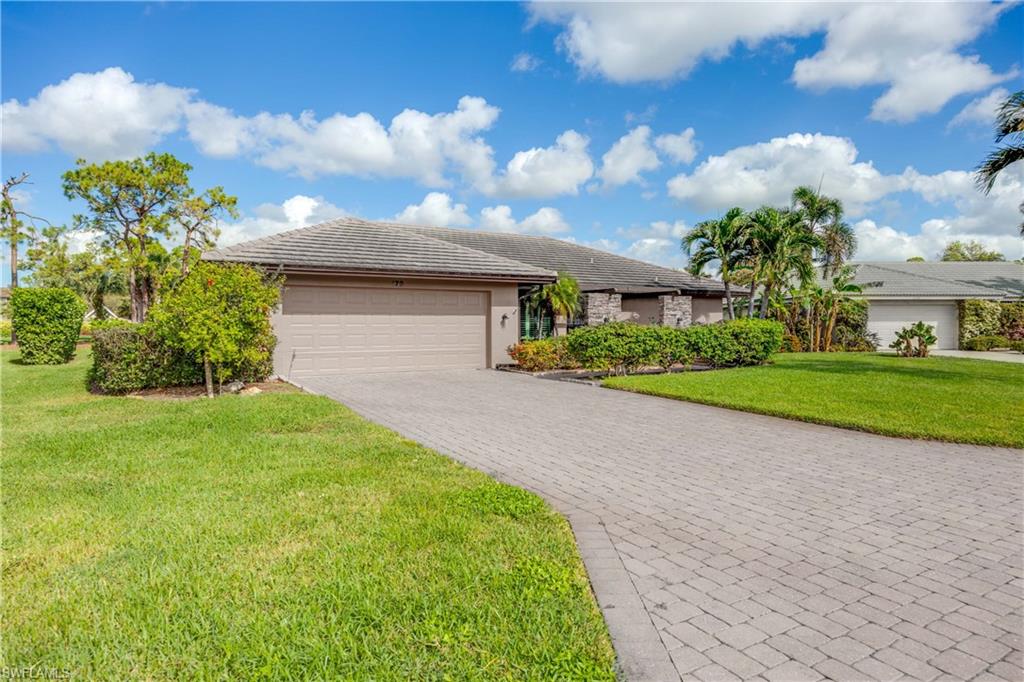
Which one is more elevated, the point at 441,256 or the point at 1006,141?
the point at 1006,141

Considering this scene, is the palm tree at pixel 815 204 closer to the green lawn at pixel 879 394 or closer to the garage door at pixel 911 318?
the garage door at pixel 911 318

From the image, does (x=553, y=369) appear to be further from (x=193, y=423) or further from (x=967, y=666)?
(x=967, y=666)

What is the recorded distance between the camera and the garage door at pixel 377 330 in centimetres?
1477

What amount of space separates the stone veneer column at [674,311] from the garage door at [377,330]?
332 inches

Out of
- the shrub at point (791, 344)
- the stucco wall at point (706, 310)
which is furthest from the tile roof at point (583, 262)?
the shrub at point (791, 344)

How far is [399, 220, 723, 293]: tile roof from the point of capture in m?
22.9

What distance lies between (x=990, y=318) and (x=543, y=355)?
24296 millimetres

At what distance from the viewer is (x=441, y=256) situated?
16906 millimetres

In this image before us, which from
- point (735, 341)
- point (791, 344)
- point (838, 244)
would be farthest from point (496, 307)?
point (838, 244)

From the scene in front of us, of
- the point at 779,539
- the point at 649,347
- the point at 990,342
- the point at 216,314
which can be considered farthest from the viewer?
the point at 990,342

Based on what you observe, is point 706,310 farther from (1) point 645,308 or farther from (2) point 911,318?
(2) point 911,318

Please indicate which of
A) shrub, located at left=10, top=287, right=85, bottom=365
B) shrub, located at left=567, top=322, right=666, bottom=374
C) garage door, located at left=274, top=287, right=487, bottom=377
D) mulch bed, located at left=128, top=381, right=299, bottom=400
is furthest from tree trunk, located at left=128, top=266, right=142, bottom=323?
shrub, located at left=567, top=322, right=666, bottom=374

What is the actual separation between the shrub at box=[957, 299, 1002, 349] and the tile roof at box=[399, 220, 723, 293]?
12.2 meters

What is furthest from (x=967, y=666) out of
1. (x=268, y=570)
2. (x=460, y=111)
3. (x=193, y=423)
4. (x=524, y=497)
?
(x=460, y=111)
